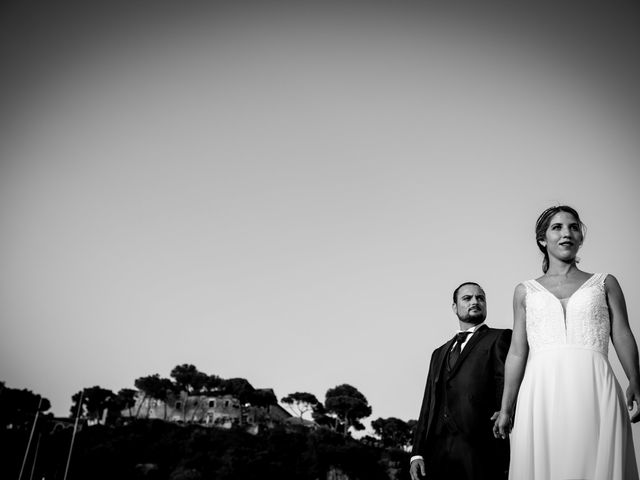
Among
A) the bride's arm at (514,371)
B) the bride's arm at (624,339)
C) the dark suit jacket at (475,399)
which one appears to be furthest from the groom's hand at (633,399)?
the dark suit jacket at (475,399)

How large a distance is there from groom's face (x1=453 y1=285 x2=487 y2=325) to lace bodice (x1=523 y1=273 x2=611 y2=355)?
169 centimetres

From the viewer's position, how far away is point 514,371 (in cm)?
343

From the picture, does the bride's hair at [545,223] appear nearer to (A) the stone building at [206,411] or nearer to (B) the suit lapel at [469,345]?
(B) the suit lapel at [469,345]

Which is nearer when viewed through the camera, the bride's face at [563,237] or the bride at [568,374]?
the bride at [568,374]

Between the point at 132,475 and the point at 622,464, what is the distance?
219 feet

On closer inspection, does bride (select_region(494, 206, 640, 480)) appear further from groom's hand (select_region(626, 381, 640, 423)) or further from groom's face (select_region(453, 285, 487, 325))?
groom's face (select_region(453, 285, 487, 325))

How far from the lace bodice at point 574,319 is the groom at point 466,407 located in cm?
139

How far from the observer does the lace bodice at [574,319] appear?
3.09 metres

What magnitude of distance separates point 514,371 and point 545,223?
1.13 meters

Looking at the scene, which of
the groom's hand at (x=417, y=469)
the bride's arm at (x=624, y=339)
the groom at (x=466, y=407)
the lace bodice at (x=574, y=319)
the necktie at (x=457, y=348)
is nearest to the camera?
the bride's arm at (x=624, y=339)

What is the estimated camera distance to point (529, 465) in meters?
3.02

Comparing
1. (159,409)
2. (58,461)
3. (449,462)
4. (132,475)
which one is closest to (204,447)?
(132,475)

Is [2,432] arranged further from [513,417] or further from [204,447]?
[513,417]

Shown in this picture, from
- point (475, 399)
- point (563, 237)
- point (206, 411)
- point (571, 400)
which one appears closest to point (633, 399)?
point (571, 400)
